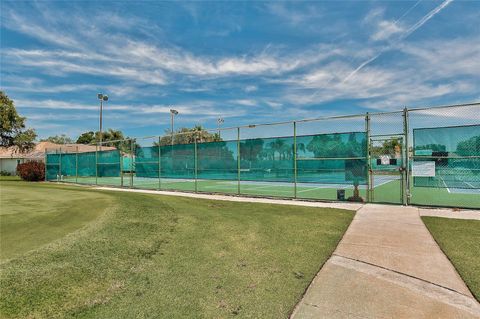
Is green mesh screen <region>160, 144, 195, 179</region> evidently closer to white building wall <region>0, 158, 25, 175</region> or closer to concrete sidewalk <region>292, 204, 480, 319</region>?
concrete sidewalk <region>292, 204, 480, 319</region>

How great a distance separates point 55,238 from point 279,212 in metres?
5.30

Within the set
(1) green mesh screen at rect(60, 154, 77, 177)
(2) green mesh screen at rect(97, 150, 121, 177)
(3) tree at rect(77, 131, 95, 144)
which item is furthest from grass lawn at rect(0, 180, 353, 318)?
(3) tree at rect(77, 131, 95, 144)

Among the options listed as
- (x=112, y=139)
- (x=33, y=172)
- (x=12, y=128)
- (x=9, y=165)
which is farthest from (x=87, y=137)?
(x=33, y=172)

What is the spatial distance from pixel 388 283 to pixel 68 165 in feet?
84.3

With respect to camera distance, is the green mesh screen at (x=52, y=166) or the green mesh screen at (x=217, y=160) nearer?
the green mesh screen at (x=217, y=160)

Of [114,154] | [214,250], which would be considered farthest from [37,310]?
[114,154]

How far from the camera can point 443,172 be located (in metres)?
9.20

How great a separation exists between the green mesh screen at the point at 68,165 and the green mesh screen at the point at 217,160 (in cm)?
1322

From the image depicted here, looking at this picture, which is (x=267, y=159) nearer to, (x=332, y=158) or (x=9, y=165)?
(x=332, y=158)

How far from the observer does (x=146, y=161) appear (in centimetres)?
1880

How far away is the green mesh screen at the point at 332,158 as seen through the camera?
1055 cm

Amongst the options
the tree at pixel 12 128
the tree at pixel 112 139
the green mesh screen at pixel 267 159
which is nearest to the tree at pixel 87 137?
the tree at pixel 112 139

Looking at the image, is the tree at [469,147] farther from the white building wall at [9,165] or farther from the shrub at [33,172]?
the white building wall at [9,165]

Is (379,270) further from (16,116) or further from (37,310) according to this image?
(16,116)
